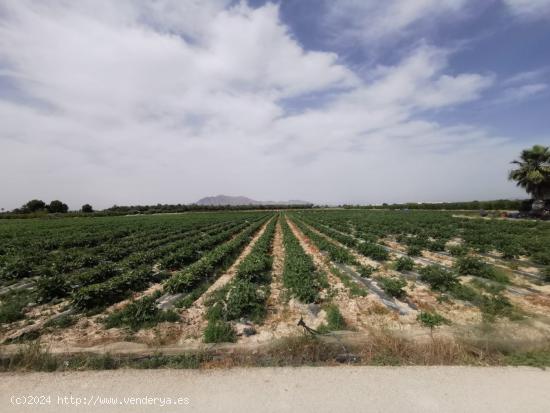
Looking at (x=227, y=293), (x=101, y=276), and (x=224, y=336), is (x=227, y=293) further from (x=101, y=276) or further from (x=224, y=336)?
(x=101, y=276)

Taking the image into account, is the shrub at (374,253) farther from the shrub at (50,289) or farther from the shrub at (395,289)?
the shrub at (50,289)

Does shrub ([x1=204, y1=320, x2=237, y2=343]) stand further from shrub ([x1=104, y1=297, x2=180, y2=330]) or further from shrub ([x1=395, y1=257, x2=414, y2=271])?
shrub ([x1=395, y1=257, x2=414, y2=271])

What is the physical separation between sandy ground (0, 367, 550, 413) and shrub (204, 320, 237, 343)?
124 cm

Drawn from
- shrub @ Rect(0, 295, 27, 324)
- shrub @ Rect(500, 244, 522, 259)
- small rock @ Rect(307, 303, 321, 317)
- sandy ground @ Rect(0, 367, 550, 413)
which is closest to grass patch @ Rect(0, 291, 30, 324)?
shrub @ Rect(0, 295, 27, 324)

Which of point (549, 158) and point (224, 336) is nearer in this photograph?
point (224, 336)

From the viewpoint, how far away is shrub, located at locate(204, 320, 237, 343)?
5.64m

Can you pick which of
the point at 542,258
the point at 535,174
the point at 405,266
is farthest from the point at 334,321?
the point at 535,174

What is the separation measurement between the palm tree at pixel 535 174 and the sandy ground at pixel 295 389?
4521 cm

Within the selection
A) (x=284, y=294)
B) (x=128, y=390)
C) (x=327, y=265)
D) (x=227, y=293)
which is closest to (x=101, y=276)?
(x=227, y=293)

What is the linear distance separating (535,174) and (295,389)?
47.7m

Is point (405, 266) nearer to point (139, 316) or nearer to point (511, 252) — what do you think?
point (511, 252)

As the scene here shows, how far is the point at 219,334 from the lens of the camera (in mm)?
5750

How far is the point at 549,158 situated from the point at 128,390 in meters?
52.5

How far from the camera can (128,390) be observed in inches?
157
